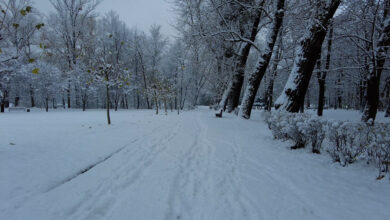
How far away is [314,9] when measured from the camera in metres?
5.66

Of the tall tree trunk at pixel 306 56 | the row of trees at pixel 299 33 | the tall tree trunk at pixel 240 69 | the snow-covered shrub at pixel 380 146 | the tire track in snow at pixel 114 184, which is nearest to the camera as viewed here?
the tire track in snow at pixel 114 184

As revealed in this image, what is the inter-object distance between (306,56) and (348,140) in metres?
3.80

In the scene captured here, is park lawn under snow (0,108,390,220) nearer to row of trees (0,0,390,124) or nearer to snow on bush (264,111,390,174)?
snow on bush (264,111,390,174)

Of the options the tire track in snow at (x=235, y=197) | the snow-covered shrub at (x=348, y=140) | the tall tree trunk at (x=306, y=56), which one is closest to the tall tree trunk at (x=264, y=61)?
the tall tree trunk at (x=306, y=56)

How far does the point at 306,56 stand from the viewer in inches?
223

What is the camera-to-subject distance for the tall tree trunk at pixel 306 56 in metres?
5.43

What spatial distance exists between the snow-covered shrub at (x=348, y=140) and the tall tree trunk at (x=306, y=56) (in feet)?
8.91

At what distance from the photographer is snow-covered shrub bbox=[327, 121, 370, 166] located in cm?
287

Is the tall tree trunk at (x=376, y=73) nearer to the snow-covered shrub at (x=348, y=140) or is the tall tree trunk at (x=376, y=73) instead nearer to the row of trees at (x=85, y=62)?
the snow-covered shrub at (x=348, y=140)

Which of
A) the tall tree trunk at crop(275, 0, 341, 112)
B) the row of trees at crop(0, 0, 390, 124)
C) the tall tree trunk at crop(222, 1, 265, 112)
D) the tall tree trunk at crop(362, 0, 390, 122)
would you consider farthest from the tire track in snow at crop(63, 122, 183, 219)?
the tall tree trunk at crop(222, 1, 265, 112)

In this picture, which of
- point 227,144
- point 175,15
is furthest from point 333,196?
point 175,15

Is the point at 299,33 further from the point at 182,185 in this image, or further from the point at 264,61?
the point at 182,185

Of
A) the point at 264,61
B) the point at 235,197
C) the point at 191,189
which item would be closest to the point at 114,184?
the point at 191,189

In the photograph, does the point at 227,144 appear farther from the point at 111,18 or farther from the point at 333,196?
the point at 111,18
